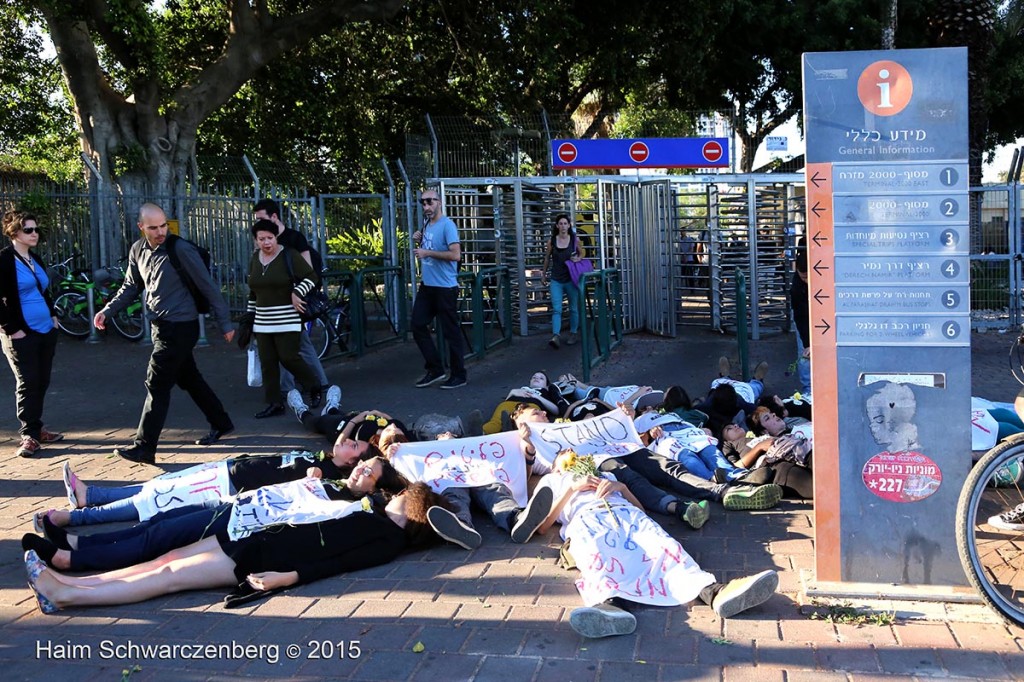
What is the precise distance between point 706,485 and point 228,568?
113 inches

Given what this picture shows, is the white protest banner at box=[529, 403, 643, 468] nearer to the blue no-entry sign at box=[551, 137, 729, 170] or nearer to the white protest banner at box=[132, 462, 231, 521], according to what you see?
the white protest banner at box=[132, 462, 231, 521]

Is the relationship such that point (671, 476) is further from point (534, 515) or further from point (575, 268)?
point (575, 268)

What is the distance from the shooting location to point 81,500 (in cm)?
569

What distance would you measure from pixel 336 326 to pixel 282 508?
6.93 metres

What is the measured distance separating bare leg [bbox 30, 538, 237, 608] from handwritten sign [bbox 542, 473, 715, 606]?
5.64ft

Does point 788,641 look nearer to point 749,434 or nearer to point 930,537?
point 930,537

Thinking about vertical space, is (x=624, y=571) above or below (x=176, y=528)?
below

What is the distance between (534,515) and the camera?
4.99 metres

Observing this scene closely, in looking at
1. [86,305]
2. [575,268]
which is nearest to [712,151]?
[575,268]

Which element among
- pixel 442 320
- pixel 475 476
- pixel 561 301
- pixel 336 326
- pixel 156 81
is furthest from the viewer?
pixel 156 81

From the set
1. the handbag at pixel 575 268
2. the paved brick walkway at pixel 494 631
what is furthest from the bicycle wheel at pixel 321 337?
the paved brick walkway at pixel 494 631

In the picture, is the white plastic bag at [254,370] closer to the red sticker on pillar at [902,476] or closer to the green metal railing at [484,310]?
the green metal railing at [484,310]

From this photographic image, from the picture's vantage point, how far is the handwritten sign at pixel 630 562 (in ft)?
13.6

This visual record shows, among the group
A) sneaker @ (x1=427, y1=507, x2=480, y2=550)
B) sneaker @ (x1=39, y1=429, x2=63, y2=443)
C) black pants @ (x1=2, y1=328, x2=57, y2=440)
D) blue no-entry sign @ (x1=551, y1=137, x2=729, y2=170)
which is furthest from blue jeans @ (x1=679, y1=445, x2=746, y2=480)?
blue no-entry sign @ (x1=551, y1=137, x2=729, y2=170)
